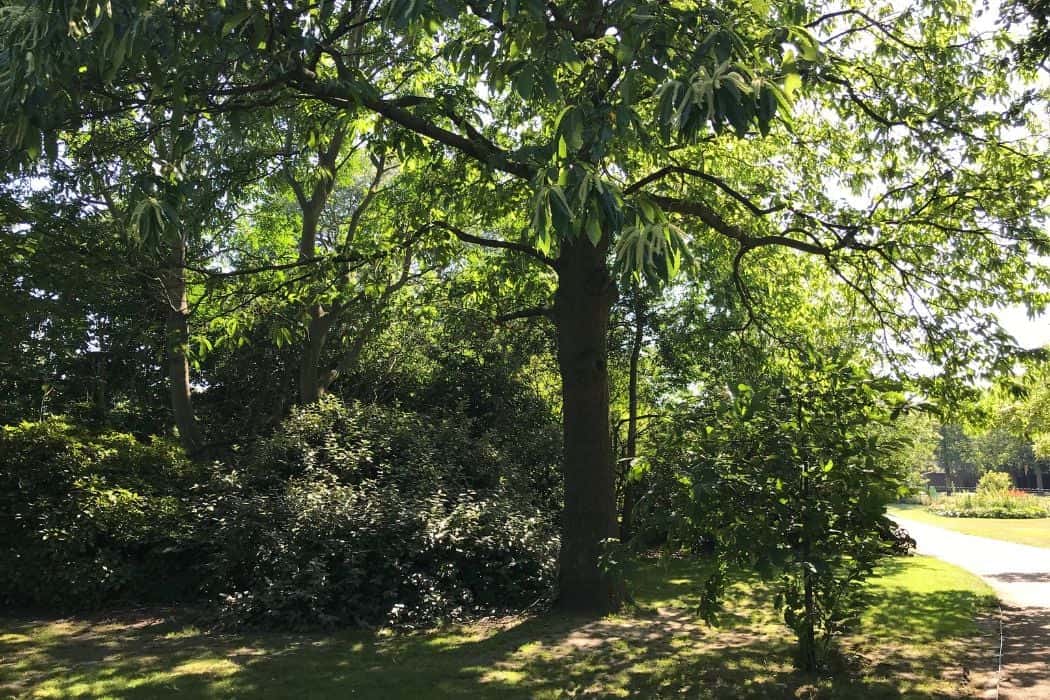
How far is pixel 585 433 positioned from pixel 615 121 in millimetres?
5208

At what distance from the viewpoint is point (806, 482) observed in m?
5.96

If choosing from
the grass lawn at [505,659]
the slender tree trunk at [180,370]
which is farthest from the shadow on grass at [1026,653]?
the slender tree trunk at [180,370]

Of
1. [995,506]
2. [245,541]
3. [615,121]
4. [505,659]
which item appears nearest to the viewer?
[615,121]

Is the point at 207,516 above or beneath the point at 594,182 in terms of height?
beneath

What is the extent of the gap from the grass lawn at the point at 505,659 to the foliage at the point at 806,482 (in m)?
0.83

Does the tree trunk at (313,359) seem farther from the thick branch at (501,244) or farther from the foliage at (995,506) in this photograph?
the foliage at (995,506)

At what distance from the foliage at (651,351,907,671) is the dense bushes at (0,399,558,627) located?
4024 millimetres

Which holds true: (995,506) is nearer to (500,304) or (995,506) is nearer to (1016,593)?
(1016,593)

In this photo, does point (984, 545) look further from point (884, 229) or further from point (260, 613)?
point (260, 613)

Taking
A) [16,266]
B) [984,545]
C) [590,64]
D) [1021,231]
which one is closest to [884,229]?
[1021,231]

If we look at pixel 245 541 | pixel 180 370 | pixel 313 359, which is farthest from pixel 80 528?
pixel 313 359

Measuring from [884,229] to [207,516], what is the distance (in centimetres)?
933

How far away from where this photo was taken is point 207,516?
9.78 metres

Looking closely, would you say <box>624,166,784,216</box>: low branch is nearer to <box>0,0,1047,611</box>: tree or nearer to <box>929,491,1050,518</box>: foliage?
<box>0,0,1047,611</box>: tree
